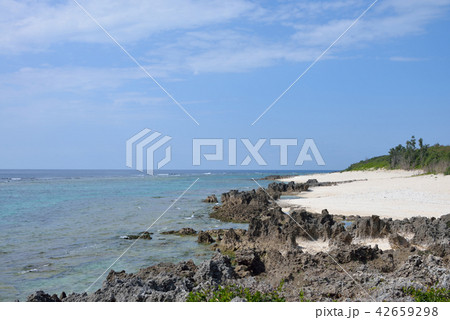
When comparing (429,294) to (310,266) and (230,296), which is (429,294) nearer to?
(230,296)

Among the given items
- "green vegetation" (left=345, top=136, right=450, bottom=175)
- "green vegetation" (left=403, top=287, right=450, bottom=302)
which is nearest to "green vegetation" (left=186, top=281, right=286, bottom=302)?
"green vegetation" (left=403, top=287, right=450, bottom=302)

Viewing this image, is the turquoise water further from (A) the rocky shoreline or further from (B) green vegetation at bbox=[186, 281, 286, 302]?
(B) green vegetation at bbox=[186, 281, 286, 302]

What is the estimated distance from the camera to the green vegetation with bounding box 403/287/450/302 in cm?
552

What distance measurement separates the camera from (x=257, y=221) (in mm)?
15023

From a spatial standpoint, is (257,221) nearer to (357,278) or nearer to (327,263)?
(327,263)

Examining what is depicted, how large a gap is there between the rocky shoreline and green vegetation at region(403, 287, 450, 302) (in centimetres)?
13

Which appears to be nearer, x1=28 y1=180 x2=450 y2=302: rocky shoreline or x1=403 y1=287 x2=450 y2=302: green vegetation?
x1=403 y1=287 x2=450 y2=302: green vegetation

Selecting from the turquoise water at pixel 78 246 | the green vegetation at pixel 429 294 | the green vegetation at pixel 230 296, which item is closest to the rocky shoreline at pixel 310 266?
the green vegetation at pixel 429 294

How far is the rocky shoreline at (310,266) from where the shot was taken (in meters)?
6.54

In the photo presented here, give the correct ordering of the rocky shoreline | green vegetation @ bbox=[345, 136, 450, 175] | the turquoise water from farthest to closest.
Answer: green vegetation @ bbox=[345, 136, 450, 175], the turquoise water, the rocky shoreline

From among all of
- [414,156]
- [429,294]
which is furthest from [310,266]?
[414,156]

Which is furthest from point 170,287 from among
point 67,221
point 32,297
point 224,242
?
point 67,221

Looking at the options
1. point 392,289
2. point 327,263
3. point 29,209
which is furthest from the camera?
point 29,209
